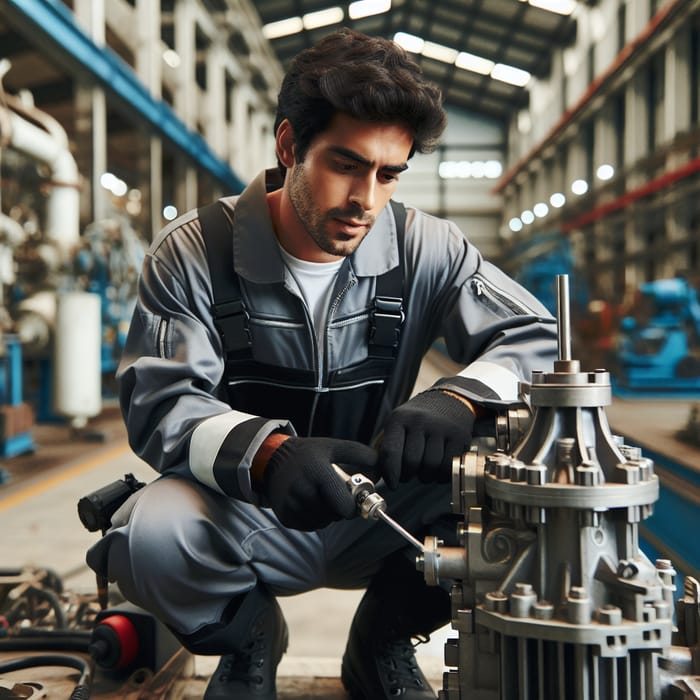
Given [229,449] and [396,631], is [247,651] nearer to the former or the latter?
[396,631]

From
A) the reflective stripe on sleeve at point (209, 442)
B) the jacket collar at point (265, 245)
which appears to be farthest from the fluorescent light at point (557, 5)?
the reflective stripe on sleeve at point (209, 442)

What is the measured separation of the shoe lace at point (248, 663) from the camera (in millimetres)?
1369

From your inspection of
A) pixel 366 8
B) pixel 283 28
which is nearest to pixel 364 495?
pixel 366 8

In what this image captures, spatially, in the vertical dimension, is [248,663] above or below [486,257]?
below

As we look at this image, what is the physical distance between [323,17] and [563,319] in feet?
29.7

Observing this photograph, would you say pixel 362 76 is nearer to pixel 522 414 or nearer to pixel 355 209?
pixel 355 209

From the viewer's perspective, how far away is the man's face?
1312mm

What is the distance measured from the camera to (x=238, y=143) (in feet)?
36.4

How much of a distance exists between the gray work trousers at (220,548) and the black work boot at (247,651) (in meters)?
0.04

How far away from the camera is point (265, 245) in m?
1.46

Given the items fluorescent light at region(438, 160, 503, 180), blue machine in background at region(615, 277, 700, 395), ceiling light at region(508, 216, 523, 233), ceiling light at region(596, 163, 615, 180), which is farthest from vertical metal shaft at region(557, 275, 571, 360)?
fluorescent light at region(438, 160, 503, 180)

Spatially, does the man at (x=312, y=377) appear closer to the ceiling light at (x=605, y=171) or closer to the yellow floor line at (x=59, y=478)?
the yellow floor line at (x=59, y=478)

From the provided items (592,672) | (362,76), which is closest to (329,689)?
(592,672)

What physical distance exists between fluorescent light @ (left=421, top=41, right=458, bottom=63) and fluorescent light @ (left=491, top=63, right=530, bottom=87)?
1.26 meters
